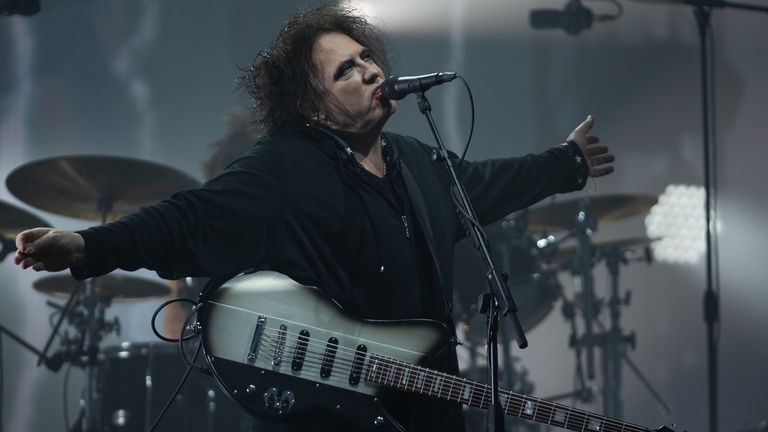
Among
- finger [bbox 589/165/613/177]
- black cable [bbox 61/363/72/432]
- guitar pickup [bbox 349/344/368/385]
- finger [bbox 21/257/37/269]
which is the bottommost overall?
black cable [bbox 61/363/72/432]

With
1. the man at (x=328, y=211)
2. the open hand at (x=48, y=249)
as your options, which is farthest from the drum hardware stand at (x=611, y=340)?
the open hand at (x=48, y=249)

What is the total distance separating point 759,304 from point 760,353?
1.08ft

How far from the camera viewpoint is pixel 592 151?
2775 mm

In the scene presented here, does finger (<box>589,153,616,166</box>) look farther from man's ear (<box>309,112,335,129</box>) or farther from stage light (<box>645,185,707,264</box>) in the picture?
stage light (<box>645,185,707,264</box>)

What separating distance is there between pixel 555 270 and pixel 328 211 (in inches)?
109

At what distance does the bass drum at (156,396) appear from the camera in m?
4.05

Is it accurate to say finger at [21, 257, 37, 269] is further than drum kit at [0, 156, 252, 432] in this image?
No

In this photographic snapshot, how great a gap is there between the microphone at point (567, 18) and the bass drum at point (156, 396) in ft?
9.39

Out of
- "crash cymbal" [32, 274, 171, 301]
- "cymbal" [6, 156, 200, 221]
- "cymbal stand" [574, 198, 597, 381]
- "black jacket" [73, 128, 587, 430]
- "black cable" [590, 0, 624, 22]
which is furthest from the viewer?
"black cable" [590, 0, 624, 22]

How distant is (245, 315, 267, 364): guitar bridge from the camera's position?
2240 mm

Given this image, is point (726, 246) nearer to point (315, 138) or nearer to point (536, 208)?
point (536, 208)

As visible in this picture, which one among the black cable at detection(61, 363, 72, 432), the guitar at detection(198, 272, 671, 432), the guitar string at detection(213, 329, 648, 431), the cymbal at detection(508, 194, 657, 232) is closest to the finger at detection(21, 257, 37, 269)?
the guitar at detection(198, 272, 671, 432)

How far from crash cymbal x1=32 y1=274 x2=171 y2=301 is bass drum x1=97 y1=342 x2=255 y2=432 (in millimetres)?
243

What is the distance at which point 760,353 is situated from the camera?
619 centimetres
